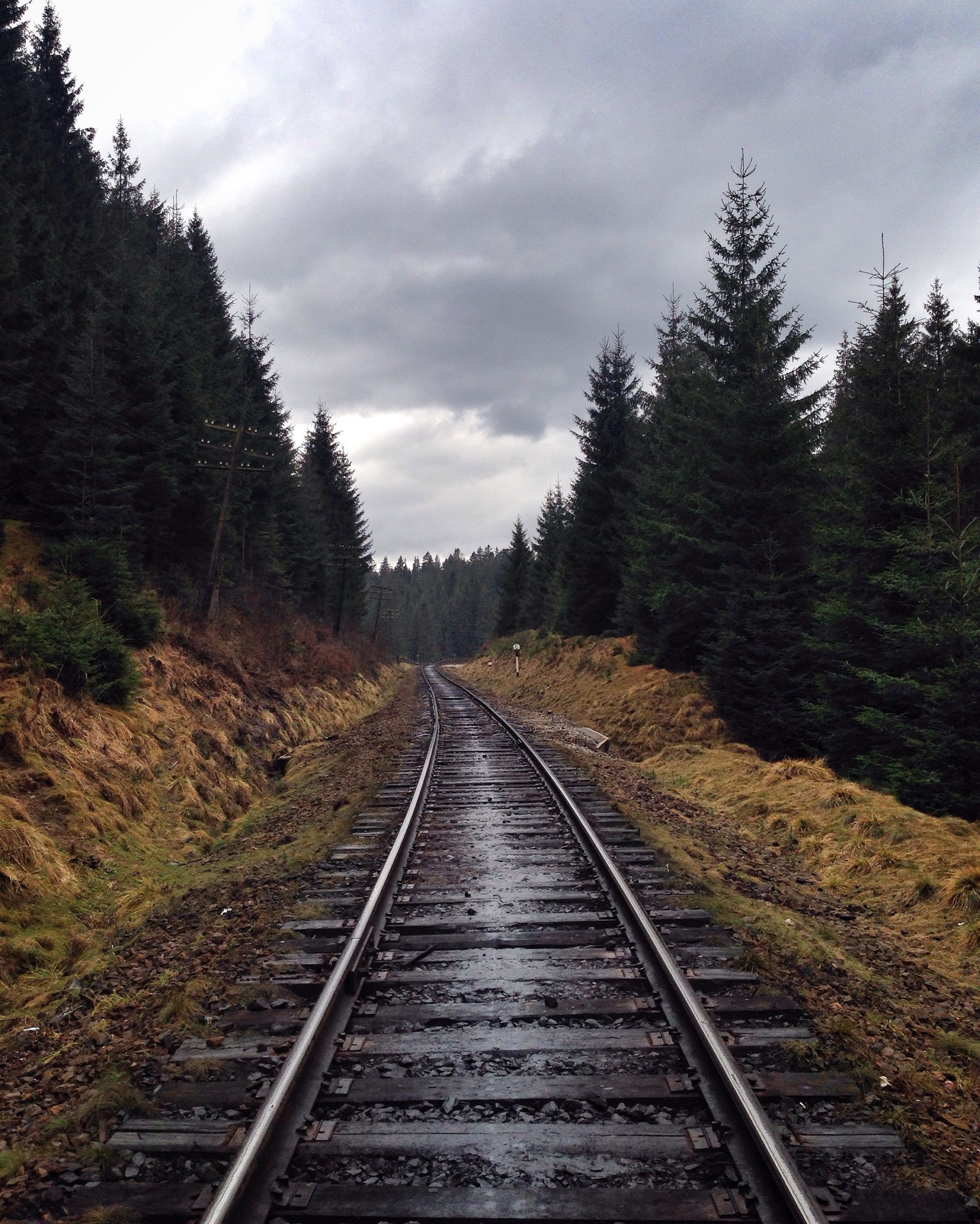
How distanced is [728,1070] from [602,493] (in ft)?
93.7

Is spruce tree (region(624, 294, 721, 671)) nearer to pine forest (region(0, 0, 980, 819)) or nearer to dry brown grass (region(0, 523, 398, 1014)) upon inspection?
pine forest (region(0, 0, 980, 819))

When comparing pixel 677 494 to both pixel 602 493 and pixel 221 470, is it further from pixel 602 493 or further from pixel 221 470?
pixel 221 470

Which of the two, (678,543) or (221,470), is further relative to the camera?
(221,470)

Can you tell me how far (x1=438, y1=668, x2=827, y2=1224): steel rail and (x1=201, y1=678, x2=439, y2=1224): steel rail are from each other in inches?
85.3

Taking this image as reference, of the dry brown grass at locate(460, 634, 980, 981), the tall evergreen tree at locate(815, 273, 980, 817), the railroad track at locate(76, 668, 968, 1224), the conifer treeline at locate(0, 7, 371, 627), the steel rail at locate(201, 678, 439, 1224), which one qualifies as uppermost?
the conifer treeline at locate(0, 7, 371, 627)

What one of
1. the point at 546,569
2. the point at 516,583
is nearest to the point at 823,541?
the point at 546,569

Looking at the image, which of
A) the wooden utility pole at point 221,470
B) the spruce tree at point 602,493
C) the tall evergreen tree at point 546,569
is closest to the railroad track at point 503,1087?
the wooden utility pole at point 221,470

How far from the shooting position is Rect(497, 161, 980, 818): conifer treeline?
11766 millimetres

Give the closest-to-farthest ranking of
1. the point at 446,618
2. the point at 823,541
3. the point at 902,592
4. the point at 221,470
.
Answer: the point at 902,592, the point at 823,541, the point at 221,470, the point at 446,618

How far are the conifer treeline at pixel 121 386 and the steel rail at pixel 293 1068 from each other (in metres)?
12.7

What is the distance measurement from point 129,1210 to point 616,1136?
2151 millimetres

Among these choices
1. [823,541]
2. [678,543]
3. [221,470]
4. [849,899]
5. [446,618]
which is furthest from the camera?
[446,618]

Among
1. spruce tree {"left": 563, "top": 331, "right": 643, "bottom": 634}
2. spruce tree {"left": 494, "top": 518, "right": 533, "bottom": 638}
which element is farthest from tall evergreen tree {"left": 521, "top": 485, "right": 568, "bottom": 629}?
spruce tree {"left": 563, "top": 331, "right": 643, "bottom": 634}

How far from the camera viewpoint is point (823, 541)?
1469cm
